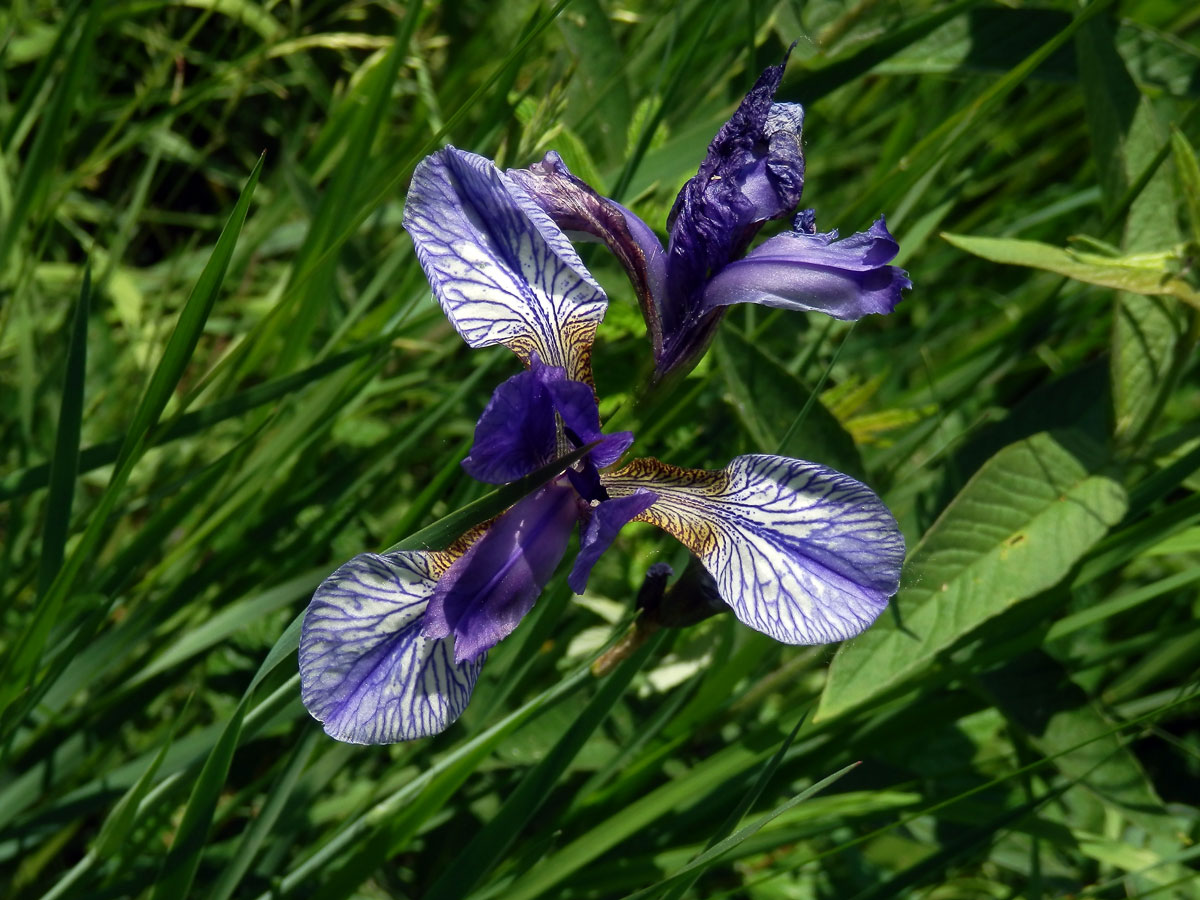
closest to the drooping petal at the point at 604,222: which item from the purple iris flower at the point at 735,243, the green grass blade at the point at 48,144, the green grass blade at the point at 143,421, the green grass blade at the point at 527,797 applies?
the purple iris flower at the point at 735,243

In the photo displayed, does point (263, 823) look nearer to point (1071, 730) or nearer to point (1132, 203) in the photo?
point (1071, 730)

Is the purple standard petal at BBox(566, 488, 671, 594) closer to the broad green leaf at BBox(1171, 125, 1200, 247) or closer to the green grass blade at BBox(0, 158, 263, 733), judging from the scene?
the green grass blade at BBox(0, 158, 263, 733)

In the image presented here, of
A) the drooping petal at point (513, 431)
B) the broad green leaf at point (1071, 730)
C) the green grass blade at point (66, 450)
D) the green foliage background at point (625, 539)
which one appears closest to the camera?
the drooping petal at point (513, 431)

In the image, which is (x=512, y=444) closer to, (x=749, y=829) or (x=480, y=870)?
(x=749, y=829)

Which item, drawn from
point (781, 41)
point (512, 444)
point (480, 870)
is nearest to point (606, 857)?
point (480, 870)

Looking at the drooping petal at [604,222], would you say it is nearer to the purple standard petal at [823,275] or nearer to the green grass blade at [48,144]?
the purple standard petal at [823,275]

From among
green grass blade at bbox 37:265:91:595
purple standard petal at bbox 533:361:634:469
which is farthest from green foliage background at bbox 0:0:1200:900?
purple standard petal at bbox 533:361:634:469
